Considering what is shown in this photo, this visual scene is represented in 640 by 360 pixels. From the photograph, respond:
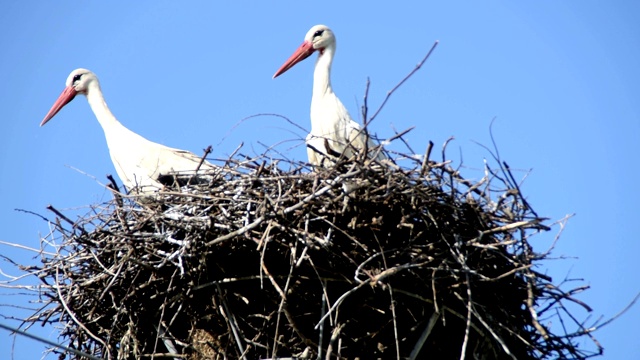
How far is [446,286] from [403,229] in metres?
0.36

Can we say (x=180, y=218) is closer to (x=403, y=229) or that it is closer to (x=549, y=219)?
(x=403, y=229)

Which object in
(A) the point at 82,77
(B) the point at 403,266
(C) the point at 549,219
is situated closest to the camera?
(B) the point at 403,266

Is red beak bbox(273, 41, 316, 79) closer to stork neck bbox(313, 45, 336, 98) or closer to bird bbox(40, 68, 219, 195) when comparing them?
stork neck bbox(313, 45, 336, 98)

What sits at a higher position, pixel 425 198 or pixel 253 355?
pixel 425 198

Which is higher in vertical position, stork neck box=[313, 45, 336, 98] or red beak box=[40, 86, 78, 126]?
stork neck box=[313, 45, 336, 98]

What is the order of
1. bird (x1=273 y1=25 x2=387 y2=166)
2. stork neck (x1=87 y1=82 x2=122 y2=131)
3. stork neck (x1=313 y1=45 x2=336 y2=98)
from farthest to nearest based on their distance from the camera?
stork neck (x1=87 y1=82 x2=122 y2=131), stork neck (x1=313 y1=45 x2=336 y2=98), bird (x1=273 y1=25 x2=387 y2=166)

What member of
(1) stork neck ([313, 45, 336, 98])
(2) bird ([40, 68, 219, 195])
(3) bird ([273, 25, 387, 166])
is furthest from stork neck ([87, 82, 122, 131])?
(1) stork neck ([313, 45, 336, 98])

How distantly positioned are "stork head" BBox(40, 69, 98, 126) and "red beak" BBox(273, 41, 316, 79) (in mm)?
1330

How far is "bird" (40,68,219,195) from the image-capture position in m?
7.18

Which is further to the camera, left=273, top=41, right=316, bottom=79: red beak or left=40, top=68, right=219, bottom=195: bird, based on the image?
left=273, top=41, right=316, bottom=79: red beak

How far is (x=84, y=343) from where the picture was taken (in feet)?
19.6

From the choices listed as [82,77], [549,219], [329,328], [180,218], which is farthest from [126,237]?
[82,77]

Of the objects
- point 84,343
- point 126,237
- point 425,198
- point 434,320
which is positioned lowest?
point 84,343

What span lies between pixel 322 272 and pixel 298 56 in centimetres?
270
